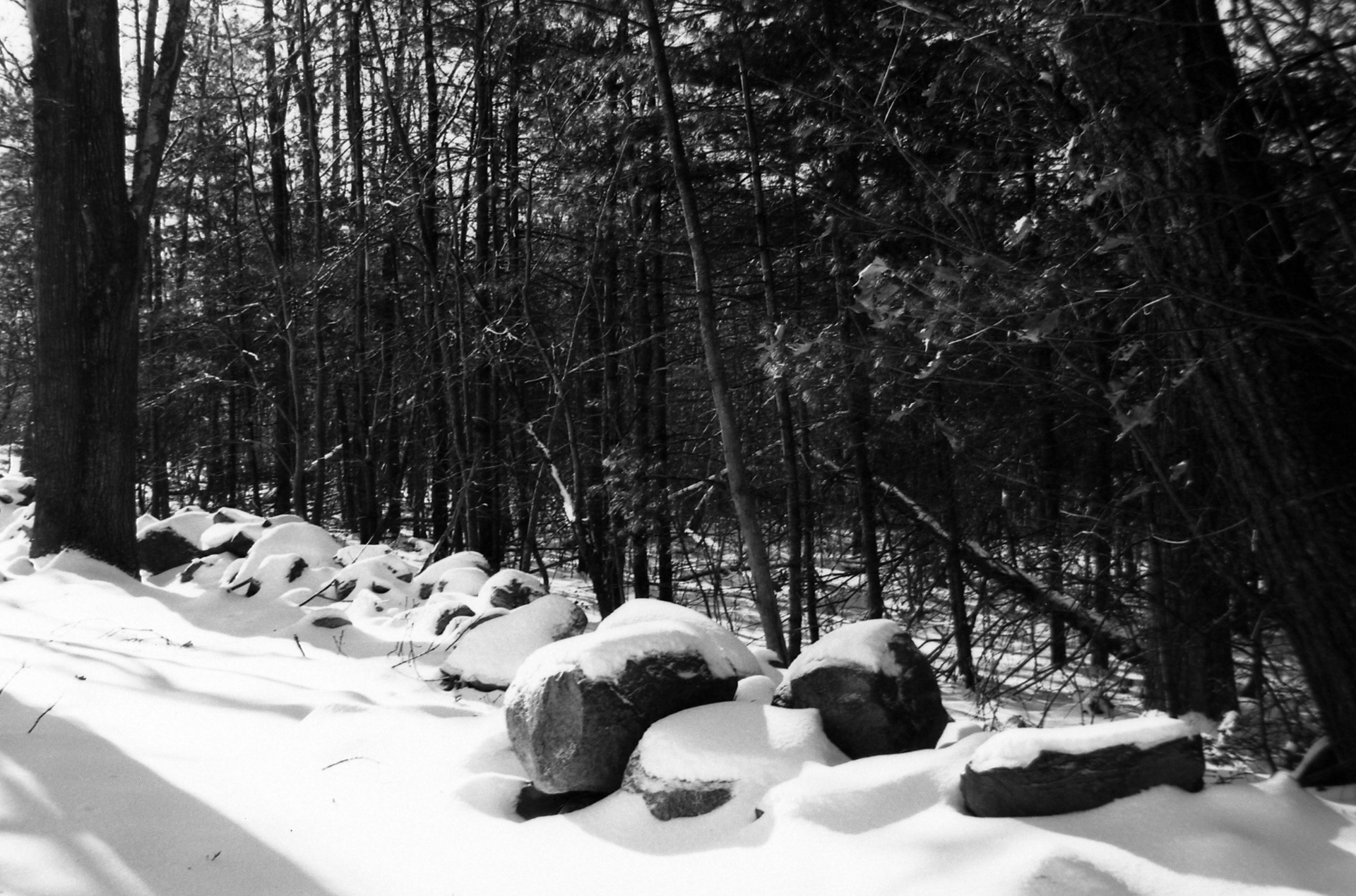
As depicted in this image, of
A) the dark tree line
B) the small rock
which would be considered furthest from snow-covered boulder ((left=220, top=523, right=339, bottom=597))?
the small rock

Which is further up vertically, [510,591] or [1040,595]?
[510,591]

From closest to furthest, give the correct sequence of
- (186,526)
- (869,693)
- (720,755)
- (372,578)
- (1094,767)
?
1. (1094,767)
2. (720,755)
3. (869,693)
4. (372,578)
5. (186,526)

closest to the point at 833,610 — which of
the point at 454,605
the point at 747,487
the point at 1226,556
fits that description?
the point at 747,487

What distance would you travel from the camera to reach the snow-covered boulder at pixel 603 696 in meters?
3.18

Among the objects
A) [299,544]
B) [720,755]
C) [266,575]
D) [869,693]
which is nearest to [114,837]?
[720,755]

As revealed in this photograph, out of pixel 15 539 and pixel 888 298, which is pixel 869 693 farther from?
pixel 15 539

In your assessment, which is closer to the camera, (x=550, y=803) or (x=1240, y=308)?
(x=1240, y=308)

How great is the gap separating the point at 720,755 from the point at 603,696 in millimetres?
458

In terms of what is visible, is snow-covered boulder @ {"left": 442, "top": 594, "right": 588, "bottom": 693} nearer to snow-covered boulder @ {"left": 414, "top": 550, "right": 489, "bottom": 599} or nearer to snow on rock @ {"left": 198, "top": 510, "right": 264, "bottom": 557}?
snow-covered boulder @ {"left": 414, "top": 550, "right": 489, "bottom": 599}

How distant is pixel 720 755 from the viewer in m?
3.00

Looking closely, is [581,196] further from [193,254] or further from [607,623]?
[193,254]

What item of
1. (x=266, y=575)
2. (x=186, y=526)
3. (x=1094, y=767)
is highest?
(x=186, y=526)

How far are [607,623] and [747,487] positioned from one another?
5.13 feet

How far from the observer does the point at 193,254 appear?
52.6 ft
